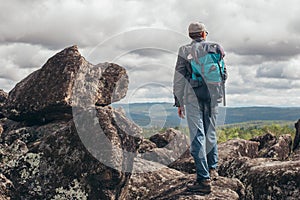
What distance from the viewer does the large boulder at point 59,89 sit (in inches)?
776

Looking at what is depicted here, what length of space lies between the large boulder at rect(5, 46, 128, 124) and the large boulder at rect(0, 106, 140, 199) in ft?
13.1

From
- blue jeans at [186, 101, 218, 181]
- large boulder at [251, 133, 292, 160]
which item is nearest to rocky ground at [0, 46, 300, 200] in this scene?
blue jeans at [186, 101, 218, 181]

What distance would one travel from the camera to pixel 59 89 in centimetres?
1958

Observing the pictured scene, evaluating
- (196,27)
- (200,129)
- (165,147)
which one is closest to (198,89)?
(200,129)

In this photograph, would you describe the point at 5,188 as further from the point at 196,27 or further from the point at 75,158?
the point at 196,27

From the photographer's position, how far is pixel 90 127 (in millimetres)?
15242

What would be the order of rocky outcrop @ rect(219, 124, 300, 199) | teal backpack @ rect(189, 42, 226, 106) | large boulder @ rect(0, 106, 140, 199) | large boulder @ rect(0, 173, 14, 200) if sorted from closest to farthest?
1. rocky outcrop @ rect(219, 124, 300, 199)
2. teal backpack @ rect(189, 42, 226, 106)
3. large boulder @ rect(0, 173, 14, 200)
4. large boulder @ rect(0, 106, 140, 199)

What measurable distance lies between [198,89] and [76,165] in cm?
588

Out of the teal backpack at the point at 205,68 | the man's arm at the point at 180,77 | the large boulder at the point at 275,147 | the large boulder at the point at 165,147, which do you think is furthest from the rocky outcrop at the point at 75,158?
the large boulder at the point at 275,147

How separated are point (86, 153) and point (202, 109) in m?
5.07

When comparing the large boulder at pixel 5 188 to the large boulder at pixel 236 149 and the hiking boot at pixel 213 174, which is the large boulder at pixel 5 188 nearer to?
the hiking boot at pixel 213 174

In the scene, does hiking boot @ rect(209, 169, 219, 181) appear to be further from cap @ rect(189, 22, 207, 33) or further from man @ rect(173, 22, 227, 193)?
cap @ rect(189, 22, 207, 33)

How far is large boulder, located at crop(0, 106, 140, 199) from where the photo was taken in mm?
14609

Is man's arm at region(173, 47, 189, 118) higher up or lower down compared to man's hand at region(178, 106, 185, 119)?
higher up
